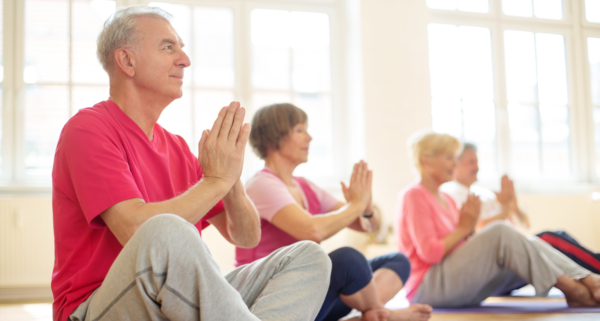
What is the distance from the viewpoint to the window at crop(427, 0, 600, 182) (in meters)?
4.75

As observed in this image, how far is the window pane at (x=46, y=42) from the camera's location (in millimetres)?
3840

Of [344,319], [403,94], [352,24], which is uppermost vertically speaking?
[352,24]

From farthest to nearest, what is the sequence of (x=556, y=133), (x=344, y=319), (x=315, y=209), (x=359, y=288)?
(x=556, y=133)
(x=315, y=209)
(x=344, y=319)
(x=359, y=288)

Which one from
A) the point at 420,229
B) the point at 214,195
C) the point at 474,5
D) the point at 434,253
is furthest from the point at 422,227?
the point at 474,5

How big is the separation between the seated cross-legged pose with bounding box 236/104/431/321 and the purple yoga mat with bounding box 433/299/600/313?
0.48 meters

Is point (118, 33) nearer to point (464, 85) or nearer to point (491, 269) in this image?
point (491, 269)

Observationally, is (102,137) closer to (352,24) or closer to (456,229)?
(456,229)

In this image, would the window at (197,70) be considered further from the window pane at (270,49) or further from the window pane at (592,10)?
the window pane at (592,10)

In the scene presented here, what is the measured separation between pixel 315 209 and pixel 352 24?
2624 mm

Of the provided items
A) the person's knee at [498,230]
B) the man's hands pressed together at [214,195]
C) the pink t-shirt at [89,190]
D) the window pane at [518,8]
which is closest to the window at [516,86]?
the window pane at [518,8]

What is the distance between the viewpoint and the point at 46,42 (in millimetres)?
3861

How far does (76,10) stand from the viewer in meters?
3.92

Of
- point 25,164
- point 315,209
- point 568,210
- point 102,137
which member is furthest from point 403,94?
point 102,137

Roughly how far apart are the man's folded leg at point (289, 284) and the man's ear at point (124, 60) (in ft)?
1.99
